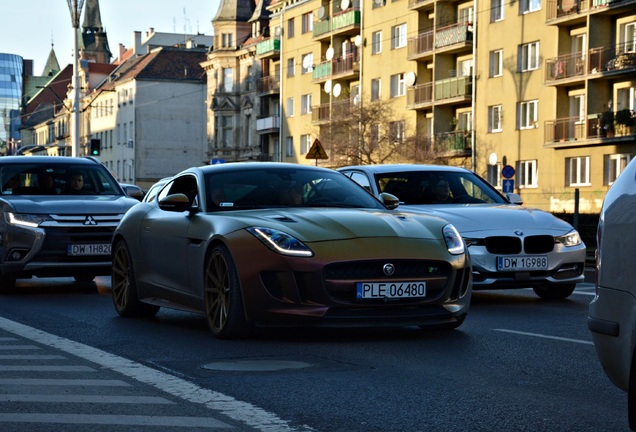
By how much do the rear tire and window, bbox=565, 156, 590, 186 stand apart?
40.0 metres

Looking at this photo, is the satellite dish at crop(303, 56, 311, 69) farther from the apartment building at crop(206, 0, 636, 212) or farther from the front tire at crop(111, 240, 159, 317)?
the front tire at crop(111, 240, 159, 317)

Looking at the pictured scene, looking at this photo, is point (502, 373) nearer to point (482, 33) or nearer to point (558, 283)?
point (558, 283)

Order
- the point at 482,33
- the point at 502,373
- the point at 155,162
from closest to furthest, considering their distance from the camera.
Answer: the point at 502,373, the point at 482,33, the point at 155,162

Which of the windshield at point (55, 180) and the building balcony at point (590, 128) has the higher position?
the building balcony at point (590, 128)

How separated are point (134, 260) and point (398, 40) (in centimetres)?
5884

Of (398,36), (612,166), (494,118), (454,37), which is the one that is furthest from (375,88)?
(612,166)

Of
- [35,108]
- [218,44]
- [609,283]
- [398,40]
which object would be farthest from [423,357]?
[35,108]

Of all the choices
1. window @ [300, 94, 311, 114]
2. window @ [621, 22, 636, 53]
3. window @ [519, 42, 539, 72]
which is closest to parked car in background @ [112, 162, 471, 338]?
window @ [621, 22, 636, 53]

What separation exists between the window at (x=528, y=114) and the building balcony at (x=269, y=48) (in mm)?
32535

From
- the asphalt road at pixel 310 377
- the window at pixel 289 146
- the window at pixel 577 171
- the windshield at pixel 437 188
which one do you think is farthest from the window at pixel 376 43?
→ the asphalt road at pixel 310 377

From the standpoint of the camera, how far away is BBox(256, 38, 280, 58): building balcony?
288ft

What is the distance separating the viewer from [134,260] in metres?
12.2

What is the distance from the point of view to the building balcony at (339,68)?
74875 millimetres

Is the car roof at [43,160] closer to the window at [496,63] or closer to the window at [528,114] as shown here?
the window at [528,114]
